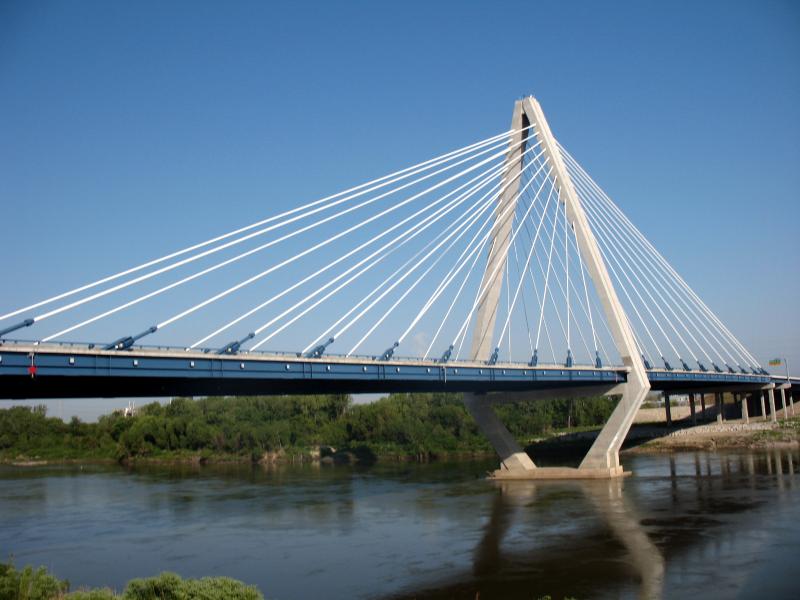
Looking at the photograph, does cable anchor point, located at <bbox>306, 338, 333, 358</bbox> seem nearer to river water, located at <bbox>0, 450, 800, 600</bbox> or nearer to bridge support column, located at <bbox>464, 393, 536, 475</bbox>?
river water, located at <bbox>0, 450, 800, 600</bbox>

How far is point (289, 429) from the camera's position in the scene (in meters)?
73.9

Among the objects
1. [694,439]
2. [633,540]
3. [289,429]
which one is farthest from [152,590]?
[289,429]

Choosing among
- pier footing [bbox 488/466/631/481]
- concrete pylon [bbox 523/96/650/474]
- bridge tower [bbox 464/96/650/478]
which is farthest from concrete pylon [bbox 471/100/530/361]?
pier footing [bbox 488/466/631/481]

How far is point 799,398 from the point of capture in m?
82.4

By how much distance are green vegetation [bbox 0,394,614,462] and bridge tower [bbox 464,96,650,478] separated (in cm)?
2377

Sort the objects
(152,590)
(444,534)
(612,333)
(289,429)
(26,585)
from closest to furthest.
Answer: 1. (152,590)
2. (26,585)
3. (444,534)
4. (612,333)
5. (289,429)

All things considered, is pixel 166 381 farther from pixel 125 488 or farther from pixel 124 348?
pixel 125 488

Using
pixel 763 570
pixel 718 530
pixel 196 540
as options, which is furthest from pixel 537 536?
pixel 196 540

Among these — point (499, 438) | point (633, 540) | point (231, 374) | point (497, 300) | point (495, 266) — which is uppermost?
point (495, 266)

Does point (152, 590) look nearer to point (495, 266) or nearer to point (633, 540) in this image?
point (633, 540)

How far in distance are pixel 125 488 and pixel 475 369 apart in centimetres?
2317

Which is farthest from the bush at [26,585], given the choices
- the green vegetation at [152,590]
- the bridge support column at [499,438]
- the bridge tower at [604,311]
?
the bridge support column at [499,438]

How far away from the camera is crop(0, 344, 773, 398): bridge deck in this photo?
21.2 metres

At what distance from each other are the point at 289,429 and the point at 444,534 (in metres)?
49.8
